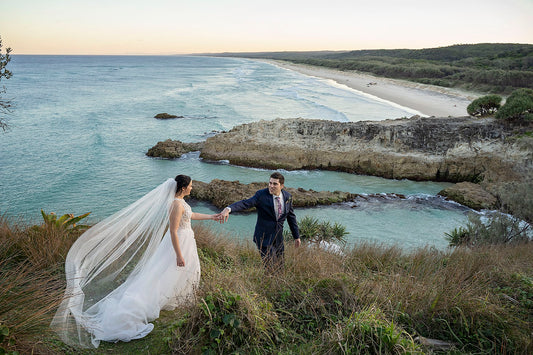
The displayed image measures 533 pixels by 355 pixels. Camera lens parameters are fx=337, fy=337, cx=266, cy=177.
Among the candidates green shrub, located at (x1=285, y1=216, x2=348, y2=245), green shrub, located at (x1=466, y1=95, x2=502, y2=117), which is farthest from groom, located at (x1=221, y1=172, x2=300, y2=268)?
green shrub, located at (x1=466, y1=95, x2=502, y2=117)

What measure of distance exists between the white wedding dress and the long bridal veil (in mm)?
14

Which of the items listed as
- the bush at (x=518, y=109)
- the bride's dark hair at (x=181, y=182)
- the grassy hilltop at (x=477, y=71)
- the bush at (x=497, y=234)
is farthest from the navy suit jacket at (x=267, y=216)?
the grassy hilltop at (x=477, y=71)

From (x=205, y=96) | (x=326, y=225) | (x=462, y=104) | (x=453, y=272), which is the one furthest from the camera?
(x=205, y=96)

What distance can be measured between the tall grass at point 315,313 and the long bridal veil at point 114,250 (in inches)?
18.2

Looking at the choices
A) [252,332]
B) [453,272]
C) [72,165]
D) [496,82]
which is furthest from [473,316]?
[496,82]

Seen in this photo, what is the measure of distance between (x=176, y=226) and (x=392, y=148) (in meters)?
19.8

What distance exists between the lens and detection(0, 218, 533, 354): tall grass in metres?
3.72

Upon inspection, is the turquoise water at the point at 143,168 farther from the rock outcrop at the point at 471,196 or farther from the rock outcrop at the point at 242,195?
the rock outcrop at the point at 471,196

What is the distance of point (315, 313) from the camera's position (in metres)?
4.45

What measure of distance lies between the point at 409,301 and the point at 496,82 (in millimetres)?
64098

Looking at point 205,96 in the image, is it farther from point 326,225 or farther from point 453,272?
point 453,272

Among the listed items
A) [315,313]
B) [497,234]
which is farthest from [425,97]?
→ [315,313]

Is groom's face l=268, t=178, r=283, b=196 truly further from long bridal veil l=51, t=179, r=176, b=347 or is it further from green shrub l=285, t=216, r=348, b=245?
green shrub l=285, t=216, r=348, b=245

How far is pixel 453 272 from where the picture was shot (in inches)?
225
